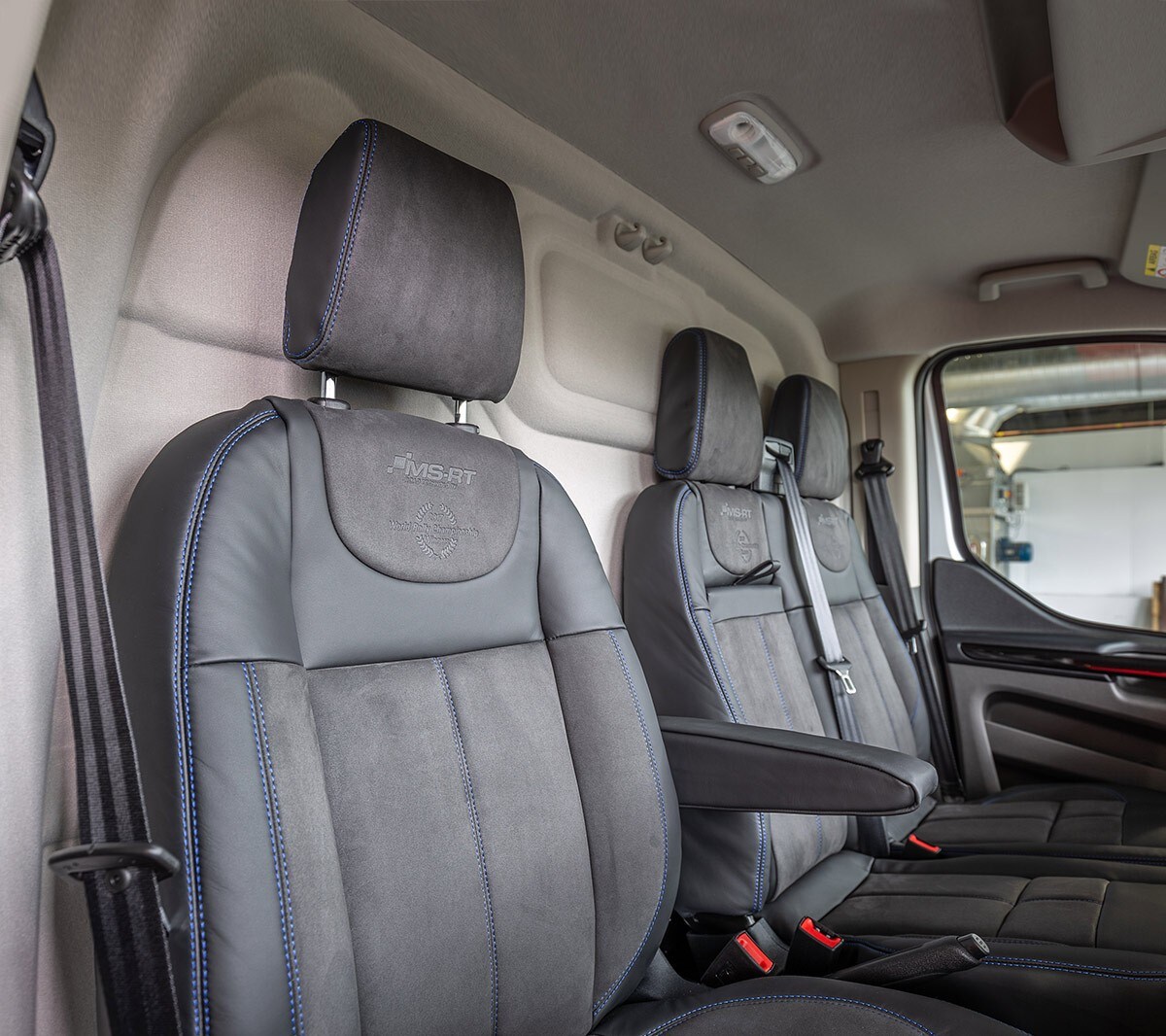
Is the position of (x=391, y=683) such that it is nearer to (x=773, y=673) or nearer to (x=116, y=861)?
(x=116, y=861)

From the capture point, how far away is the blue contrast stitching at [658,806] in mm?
1154

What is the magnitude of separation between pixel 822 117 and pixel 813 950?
5.30 feet

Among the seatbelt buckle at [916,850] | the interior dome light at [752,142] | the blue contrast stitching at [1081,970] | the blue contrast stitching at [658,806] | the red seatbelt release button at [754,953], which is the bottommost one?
the seatbelt buckle at [916,850]

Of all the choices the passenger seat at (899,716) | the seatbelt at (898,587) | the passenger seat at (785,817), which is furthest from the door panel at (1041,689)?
the passenger seat at (785,817)

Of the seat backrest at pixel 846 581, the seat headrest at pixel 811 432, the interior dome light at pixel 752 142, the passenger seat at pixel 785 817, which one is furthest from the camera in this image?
the seat headrest at pixel 811 432

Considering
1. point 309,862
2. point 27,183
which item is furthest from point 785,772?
point 27,183

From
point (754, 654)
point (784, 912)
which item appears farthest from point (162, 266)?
point (784, 912)

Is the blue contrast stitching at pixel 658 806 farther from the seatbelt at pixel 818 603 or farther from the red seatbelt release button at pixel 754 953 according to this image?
the seatbelt at pixel 818 603

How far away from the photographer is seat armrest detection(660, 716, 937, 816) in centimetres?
118

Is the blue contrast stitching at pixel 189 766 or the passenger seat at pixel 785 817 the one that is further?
the passenger seat at pixel 785 817

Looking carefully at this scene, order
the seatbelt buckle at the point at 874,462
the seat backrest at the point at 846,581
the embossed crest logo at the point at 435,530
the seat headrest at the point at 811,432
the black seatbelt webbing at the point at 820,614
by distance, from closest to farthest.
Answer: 1. the embossed crest logo at the point at 435,530
2. the black seatbelt webbing at the point at 820,614
3. the seat backrest at the point at 846,581
4. the seat headrest at the point at 811,432
5. the seatbelt buckle at the point at 874,462

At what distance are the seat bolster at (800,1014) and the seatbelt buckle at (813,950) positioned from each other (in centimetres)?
18

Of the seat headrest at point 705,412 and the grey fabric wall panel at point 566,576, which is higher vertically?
the seat headrest at point 705,412

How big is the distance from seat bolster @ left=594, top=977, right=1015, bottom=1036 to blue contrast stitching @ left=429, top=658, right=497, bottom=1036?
23 cm
